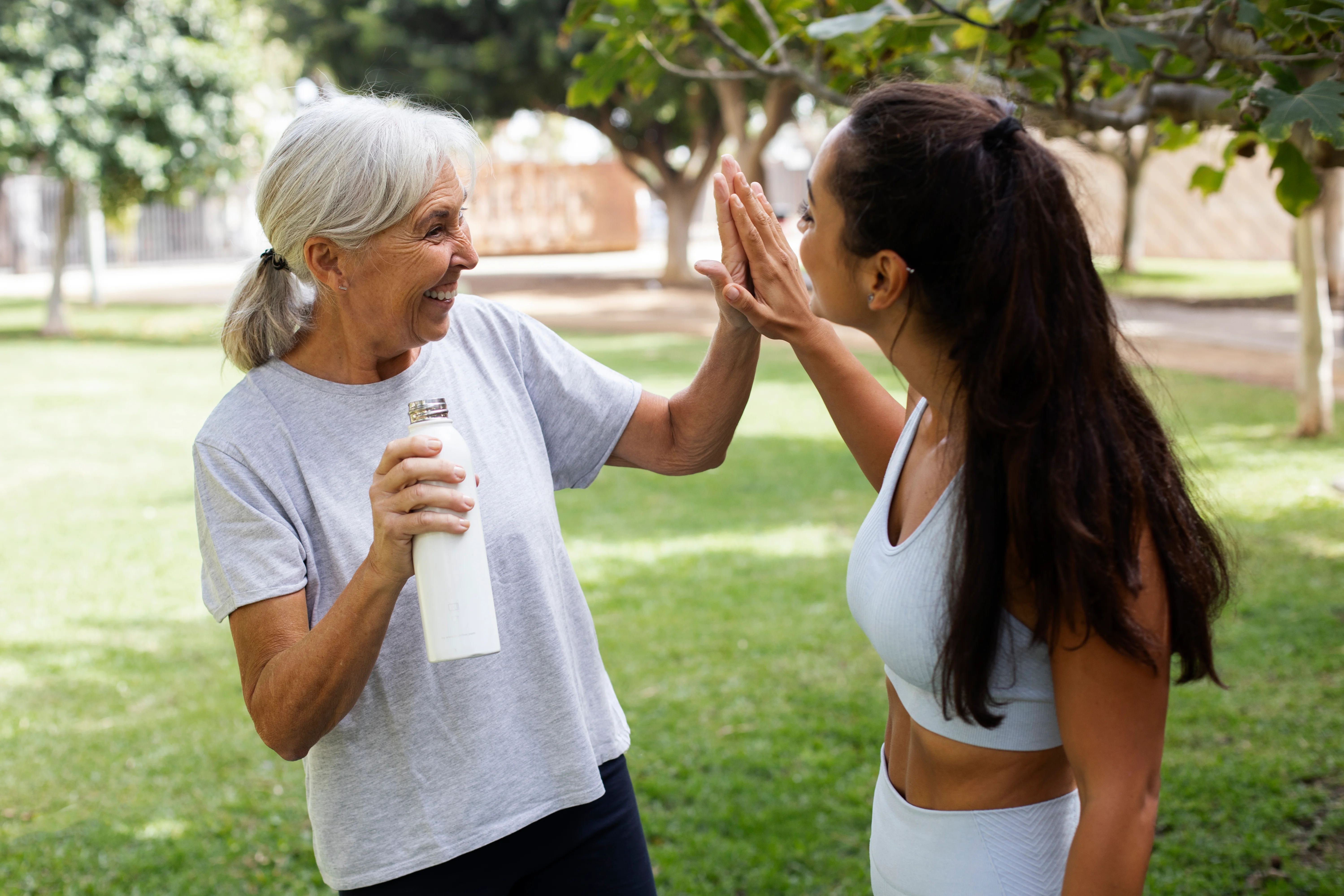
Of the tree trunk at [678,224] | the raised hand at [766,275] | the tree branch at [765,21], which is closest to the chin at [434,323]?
the raised hand at [766,275]

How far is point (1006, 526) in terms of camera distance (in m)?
1.43

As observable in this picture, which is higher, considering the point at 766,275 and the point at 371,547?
the point at 766,275

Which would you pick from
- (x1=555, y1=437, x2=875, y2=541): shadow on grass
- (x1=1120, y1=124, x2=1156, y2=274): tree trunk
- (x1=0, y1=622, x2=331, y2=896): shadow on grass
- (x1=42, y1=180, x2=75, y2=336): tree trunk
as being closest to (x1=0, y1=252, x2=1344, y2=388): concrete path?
(x1=555, y1=437, x2=875, y2=541): shadow on grass

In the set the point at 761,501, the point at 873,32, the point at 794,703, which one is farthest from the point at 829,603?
the point at 873,32

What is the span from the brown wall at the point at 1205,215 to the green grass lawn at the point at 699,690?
58.0 feet

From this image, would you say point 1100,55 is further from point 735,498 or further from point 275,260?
point 735,498

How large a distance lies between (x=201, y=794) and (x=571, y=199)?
96.5 ft

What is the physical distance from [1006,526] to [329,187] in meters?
1.09

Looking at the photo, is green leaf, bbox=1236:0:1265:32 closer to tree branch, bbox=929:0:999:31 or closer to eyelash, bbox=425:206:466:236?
tree branch, bbox=929:0:999:31

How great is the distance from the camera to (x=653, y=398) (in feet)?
7.25

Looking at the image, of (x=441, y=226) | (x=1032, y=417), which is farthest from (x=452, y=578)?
(x=1032, y=417)

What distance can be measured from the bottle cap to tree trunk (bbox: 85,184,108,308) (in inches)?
724

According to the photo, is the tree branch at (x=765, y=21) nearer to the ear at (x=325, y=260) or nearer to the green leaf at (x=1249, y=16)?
the green leaf at (x=1249, y=16)

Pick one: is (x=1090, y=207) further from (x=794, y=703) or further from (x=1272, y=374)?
(x=1272, y=374)
